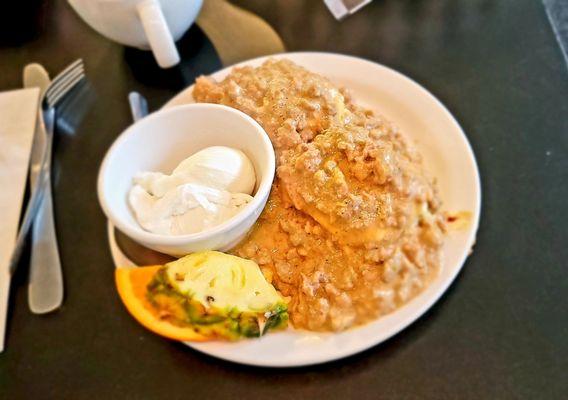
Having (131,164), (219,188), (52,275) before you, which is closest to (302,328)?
(219,188)

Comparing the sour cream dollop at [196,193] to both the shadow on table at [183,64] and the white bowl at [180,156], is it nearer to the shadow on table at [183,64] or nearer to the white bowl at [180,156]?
the white bowl at [180,156]

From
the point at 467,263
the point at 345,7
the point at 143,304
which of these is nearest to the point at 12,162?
the point at 143,304

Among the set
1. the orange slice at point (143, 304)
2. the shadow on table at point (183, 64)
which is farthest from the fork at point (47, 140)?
the orange slice at point (143, 304)

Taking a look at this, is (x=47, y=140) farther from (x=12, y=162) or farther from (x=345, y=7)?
(x=345, y=7)

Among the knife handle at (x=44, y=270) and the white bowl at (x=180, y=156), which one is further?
the knife handle at (x=44, y=270)

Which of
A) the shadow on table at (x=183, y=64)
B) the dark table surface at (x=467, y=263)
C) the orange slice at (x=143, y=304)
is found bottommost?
the dark table surface at (x=467, y=263)

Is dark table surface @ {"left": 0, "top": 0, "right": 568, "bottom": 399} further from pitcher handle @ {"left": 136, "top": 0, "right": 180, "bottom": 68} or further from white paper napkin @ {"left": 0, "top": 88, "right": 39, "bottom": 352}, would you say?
pitcher handle @ {"left": 136, "top": 0, "right": 180, "bottom": 68}

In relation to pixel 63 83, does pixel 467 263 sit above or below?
below
